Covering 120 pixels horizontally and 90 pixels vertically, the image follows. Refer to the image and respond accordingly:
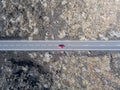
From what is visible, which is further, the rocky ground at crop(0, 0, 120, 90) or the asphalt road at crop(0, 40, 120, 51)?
the asphalt road at crop(0, 40, 120, 51)

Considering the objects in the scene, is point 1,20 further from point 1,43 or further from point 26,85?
point 26,85

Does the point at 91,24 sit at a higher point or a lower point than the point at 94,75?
higher

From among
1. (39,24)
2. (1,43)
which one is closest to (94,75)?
(39,24)

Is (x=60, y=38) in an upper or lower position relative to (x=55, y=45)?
upper

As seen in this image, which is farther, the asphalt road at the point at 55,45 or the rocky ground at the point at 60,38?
the asphalt road at the point at 55,45

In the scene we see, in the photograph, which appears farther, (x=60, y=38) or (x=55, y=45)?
(x=60, y=38)
